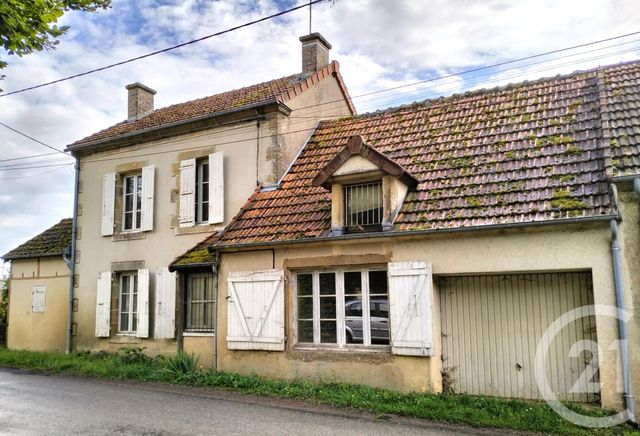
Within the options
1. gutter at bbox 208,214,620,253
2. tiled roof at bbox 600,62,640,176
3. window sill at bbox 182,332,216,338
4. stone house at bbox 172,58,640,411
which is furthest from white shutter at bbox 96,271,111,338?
tiled roof at bbox 600,62,640,176

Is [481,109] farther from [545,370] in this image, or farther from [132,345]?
[132,345]

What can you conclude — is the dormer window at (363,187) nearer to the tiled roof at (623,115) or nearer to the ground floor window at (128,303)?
the tiled roof at (623,115)

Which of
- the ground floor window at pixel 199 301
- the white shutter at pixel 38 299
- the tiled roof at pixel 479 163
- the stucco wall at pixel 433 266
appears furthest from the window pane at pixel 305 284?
the white shutter at pixel 38 299

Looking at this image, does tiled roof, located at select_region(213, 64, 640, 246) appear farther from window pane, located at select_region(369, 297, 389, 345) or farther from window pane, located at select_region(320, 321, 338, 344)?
window pane, located at select_region(320, 321, 338, 344)

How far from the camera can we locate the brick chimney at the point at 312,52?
14680mm

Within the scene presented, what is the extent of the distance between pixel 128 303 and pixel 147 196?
9.44 feet

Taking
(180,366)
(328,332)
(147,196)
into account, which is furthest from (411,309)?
(147,196)

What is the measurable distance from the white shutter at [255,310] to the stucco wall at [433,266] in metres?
0.16

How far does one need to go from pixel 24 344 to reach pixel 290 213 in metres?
10.8

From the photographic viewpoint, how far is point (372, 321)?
946 cm

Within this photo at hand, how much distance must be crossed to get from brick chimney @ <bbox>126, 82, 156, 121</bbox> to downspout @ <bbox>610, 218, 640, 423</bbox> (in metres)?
14.1

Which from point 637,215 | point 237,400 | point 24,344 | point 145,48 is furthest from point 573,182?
point 24,344

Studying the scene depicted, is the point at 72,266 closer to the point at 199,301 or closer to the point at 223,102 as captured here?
the point at 199,301

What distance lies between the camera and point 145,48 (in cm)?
1006
